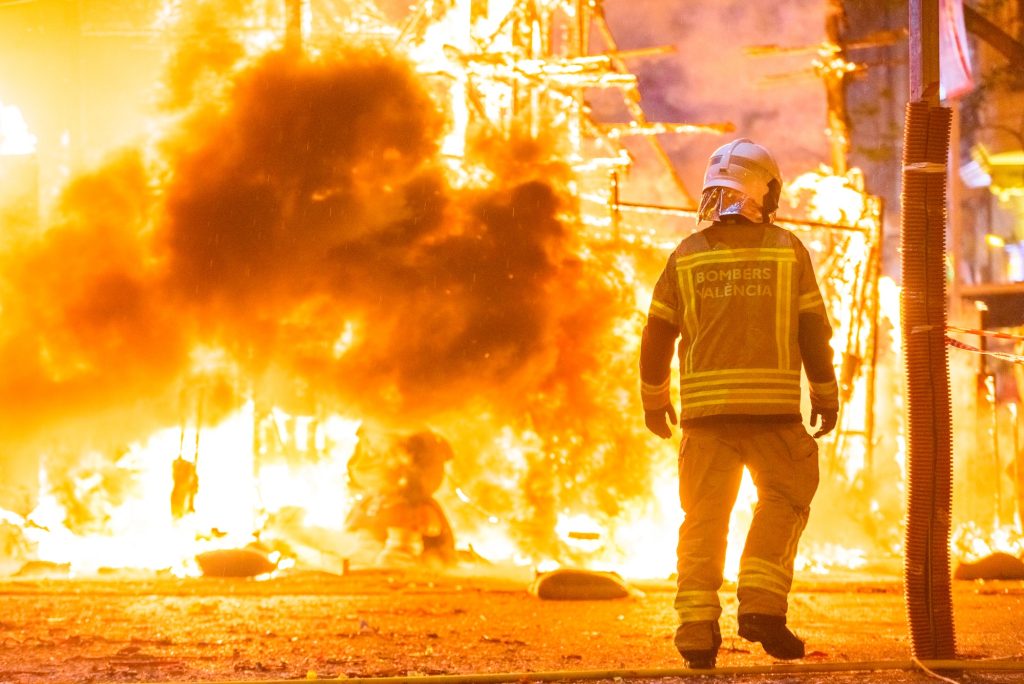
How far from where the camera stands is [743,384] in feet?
15.4

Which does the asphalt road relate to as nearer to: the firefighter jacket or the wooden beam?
the firefighter jacket

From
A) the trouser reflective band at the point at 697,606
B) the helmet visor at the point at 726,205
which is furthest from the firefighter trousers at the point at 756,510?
the helmet visor at the point at 726,205

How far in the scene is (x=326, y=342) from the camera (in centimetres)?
1238

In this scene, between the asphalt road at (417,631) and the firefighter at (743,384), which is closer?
the firefighter at (743,384)

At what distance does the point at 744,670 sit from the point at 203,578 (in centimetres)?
732

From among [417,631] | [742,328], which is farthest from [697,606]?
[417,631]

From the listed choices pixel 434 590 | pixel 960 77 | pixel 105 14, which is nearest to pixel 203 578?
pixel 434 590

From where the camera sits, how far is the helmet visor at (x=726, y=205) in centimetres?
480

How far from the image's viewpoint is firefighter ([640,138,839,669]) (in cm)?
463

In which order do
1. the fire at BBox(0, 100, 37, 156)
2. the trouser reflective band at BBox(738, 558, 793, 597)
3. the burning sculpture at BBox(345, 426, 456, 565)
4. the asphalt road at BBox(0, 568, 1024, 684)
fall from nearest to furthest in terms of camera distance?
the trouser reflective band at BBox(738, 558, 793, 597), the asphalt road at BBox(0, 568, 1024, 684), the burning sculpture at BBox(345, 426, 456, 565), the fire at BBox(0, 100, 37, 156)

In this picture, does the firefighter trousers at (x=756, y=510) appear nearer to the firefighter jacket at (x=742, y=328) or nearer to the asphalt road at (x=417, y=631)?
the firefighter jacket at (x=742, y=328)

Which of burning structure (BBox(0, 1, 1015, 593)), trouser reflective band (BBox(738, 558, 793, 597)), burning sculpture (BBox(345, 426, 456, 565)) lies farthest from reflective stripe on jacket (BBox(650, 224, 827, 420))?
burning sculpture (BBox(345, 426, 456, 565))

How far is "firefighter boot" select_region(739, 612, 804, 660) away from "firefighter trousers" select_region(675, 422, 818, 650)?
25 millimetres

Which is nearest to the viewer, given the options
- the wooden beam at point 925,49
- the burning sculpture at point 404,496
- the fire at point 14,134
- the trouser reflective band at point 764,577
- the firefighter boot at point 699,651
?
the firefighter boot at point 699,651
